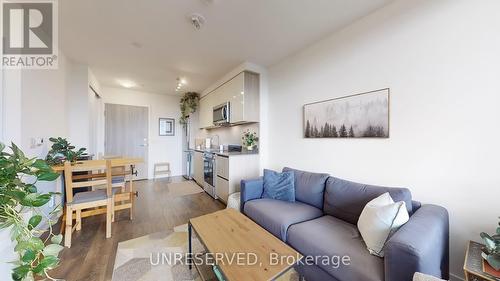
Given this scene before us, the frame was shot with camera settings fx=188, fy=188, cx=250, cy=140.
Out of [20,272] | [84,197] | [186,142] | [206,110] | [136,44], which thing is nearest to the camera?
[20,272]

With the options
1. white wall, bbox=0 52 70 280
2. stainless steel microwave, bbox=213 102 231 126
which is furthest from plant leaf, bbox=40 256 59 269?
stainless steel microwave, bbox=213 102 231 126

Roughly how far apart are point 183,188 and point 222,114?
6.37 feet

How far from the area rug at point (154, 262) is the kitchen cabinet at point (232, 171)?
40.3 inches

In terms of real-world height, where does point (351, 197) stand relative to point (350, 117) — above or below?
below

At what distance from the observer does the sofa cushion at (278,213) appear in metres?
1.82

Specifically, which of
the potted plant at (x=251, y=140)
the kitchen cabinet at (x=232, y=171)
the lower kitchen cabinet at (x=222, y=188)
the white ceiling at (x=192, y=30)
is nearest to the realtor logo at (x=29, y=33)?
the white ceiling at (x=192, y=30)

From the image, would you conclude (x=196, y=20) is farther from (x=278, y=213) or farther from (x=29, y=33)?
(x=278, y=213)

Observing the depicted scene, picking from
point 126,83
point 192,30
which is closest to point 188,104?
point 126,83

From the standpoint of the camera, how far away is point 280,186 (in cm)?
241

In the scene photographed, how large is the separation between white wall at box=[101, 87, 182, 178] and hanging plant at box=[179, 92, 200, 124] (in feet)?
0.85

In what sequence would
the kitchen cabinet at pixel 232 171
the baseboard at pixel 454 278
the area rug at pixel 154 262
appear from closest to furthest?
the baseboard at pixel 454 278
the area rug at pixel 154 262
the kitchen cabinet at pixel 232 171

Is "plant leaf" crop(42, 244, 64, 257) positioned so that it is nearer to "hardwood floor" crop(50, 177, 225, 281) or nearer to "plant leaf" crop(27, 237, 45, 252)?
"plant leaf" crop(27, 237, 45, 252)

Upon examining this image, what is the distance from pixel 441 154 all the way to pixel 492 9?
1.08 metres

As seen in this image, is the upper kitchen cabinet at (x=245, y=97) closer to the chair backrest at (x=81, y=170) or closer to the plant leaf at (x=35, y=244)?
the chair backrest at (x=81, y=170)
